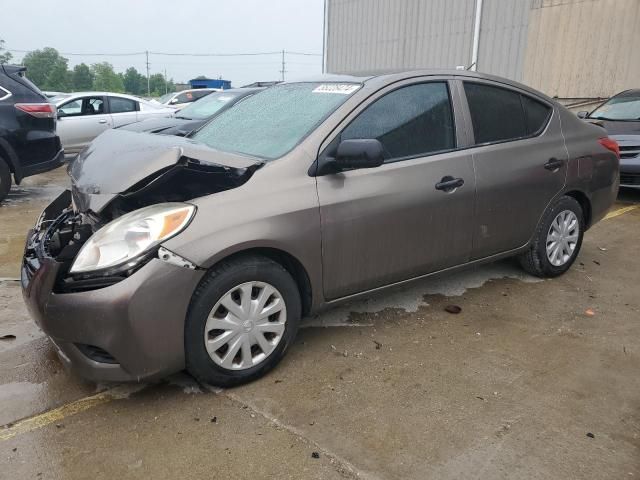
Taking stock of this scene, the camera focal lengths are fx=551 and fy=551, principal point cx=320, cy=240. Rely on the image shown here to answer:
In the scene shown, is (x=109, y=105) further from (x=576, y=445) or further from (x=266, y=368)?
(x=576, y=445)

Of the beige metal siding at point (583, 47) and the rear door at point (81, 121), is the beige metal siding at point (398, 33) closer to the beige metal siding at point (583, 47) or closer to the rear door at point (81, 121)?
the beige metal siding at point (583, 47)

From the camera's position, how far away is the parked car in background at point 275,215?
2496mm

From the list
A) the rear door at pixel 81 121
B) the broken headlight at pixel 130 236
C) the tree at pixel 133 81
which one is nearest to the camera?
the broken headlight at pixel 130 236

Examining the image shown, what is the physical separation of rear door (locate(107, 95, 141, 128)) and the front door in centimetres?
899

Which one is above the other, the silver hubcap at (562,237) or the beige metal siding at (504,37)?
the beige metal siding at (504,37)

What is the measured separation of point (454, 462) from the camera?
2.28 m

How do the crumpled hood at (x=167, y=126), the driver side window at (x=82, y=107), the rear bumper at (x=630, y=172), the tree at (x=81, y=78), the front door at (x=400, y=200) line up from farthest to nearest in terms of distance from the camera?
the tree at (x=81, y=78) → the driver side window at (x=82, y=107) → the crumpled hood at (x=167, y=126) → the rear bumper at (x=630, y=172) → the front door at (x=400, y=200)

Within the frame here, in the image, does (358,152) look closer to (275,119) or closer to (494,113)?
(275,119)

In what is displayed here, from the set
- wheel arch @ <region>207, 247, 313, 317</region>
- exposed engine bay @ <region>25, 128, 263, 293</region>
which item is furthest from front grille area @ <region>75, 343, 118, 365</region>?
wheel arch @ <region>207, 247, 313, 317</region>

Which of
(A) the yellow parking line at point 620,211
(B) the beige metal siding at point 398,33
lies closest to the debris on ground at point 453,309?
(A) the yellow parking line at point 620,211

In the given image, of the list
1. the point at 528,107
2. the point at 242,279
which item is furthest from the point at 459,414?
the point at 528,107

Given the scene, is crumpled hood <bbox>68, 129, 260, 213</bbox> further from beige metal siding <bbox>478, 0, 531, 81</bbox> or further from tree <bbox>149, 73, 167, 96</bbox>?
tree <bbox>149, 73, 167, 96</bbox>

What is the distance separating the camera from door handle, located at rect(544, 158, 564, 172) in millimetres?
4039

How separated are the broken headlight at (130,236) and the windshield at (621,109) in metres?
Result: 7.53
